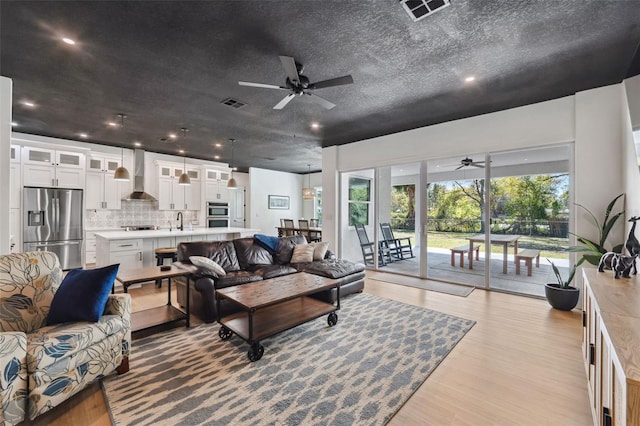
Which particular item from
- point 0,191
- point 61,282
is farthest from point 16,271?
point 0,191

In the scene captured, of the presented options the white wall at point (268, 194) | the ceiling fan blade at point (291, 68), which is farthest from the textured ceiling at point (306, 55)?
the white wall at point (268, 194)

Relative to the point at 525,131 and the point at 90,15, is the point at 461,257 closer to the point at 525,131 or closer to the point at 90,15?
the point at 525,131

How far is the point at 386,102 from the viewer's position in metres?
4.02

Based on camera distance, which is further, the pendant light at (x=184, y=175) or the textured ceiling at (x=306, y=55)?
the pendant light at (x=184, y=175)

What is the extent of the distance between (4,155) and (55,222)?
310cm

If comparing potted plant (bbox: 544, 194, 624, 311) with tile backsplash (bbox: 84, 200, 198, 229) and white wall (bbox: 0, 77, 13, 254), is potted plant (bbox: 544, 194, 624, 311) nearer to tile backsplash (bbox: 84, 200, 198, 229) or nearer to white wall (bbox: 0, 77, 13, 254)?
white wall (bbox: 0, 77, 13, 254)

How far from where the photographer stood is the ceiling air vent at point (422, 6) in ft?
6.72

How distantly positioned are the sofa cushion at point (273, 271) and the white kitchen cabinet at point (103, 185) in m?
4.93

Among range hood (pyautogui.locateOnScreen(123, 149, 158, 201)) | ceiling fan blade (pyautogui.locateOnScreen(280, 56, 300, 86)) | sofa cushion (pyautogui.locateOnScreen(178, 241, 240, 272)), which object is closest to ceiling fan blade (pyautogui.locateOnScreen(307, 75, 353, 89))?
ceiling fan blade (pyautogui.locateOnScreen(280, 56, 300, 86))

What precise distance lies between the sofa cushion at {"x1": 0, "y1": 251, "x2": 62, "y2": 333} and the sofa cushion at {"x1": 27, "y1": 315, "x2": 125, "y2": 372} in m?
0.21

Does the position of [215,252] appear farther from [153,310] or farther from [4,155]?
[4,155]

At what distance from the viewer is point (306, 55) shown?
2.76 metres

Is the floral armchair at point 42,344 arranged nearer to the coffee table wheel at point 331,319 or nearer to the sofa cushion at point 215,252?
the sofa cushion at point 215,252

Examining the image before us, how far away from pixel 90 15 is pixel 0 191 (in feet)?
8.02
